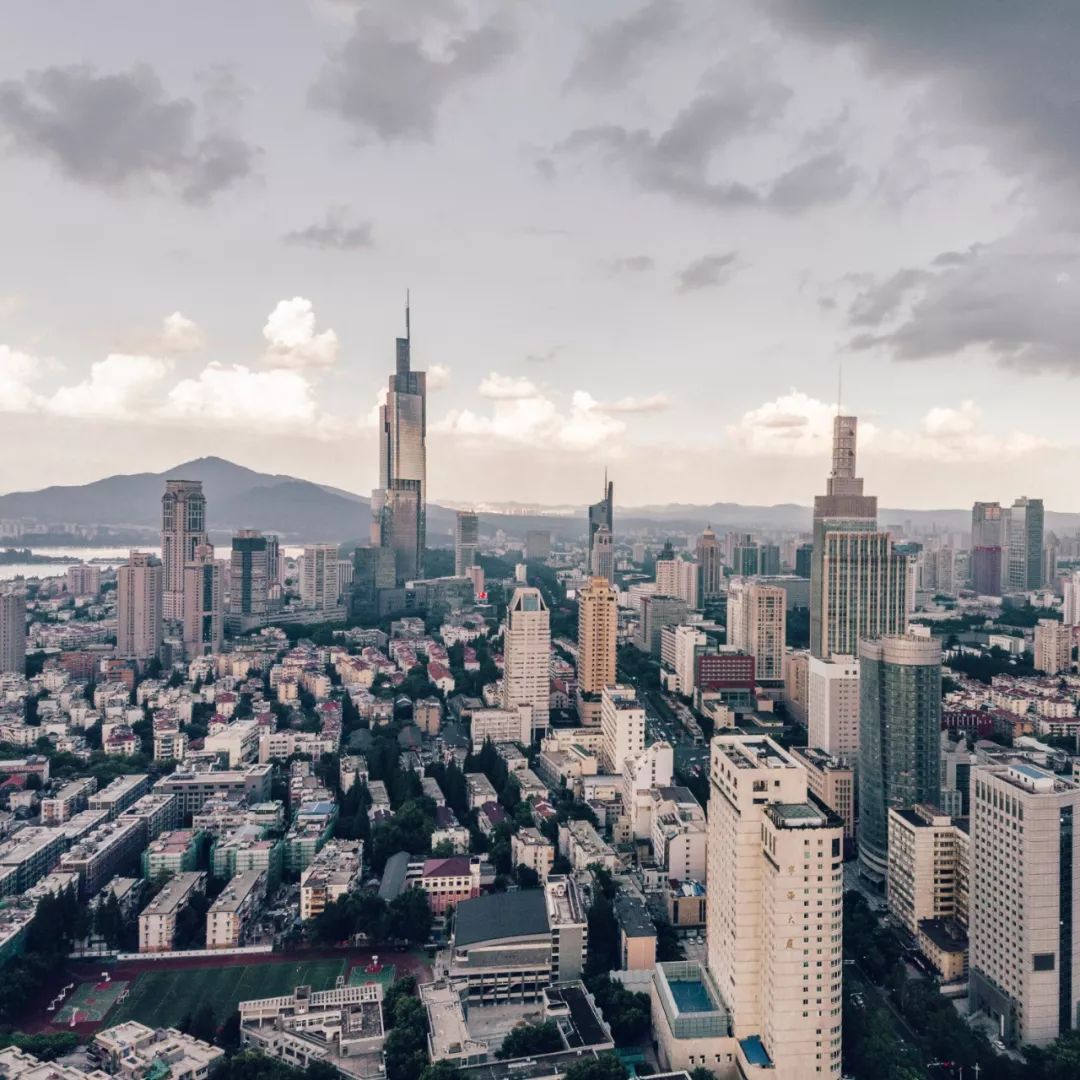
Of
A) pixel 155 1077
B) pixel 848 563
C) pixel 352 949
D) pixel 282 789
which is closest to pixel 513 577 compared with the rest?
pixel 848 563

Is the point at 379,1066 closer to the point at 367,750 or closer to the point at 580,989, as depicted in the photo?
the point at 580,989

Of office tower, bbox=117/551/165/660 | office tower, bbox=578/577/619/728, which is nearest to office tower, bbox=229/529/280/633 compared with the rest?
office tower, bbox=117/551/165/660

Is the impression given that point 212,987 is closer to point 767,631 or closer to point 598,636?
point 598,636

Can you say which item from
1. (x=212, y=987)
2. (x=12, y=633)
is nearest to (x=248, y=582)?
(x=12, y=633)

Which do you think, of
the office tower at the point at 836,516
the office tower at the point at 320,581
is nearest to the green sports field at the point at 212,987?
the office tower at the point at 836,516

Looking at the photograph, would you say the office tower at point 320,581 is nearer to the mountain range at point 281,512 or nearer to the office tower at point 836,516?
the office tower at point 836,516

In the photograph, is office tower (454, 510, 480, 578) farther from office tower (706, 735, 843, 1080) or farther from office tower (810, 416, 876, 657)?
office tower (706, 735, 843, 1080)
